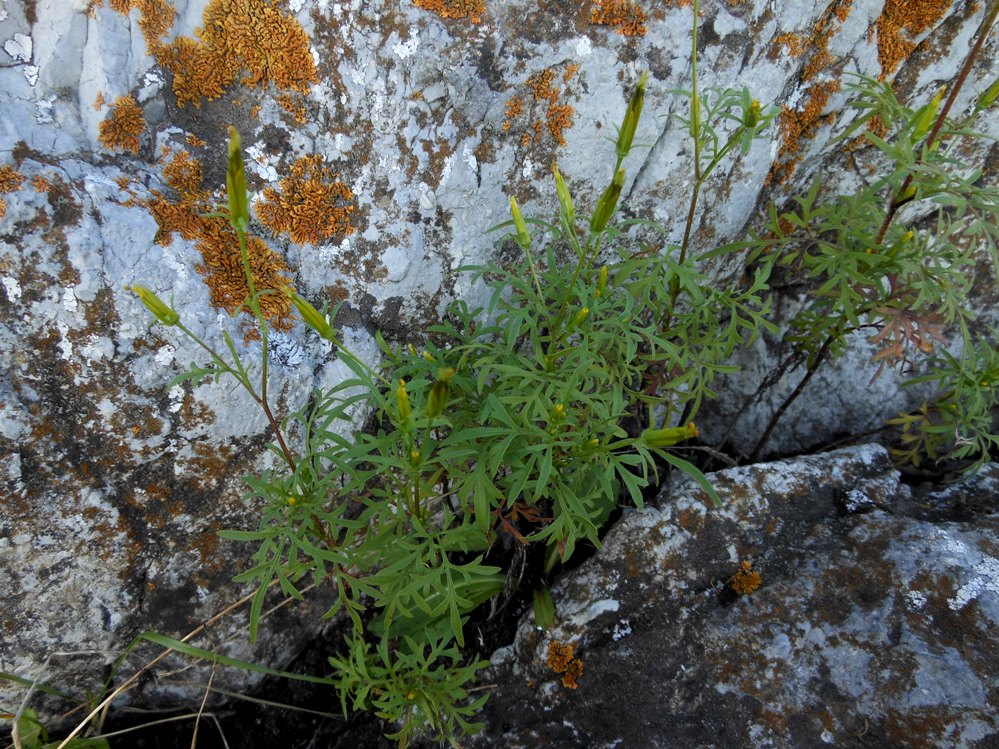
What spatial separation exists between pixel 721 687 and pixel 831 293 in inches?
54.4

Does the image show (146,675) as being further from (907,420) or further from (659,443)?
(907,420)

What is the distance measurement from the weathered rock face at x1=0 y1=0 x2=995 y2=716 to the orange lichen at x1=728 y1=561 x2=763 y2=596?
141 centimetres

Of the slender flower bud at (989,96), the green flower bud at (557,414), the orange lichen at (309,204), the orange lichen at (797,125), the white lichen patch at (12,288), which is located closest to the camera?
the green flower bud at (557,414)

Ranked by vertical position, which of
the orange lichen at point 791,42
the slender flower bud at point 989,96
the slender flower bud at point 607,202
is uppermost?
the orange lichen at point 791,42

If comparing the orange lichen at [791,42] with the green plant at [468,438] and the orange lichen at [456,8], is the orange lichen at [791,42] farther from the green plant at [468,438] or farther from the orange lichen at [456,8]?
the orange lichen at [456,8]

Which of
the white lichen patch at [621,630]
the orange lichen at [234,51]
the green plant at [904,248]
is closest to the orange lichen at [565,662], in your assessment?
the white lichen patch at [621,630]

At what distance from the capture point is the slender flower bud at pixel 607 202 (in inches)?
56.4

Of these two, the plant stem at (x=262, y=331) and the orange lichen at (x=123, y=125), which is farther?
the orange lichen at (x=123, y=125)

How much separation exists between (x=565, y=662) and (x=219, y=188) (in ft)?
6.58

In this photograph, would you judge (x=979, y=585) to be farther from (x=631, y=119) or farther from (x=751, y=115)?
(x=631, y=119)

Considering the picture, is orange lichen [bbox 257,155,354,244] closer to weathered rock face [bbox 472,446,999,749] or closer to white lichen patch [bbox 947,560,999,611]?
weathered rock face [bbox 472,446,999,749]

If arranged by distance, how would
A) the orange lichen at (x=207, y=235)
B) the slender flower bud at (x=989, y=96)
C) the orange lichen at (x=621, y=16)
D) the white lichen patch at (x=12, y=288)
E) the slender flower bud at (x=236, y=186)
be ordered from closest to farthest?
1. the slender flower bud at (x=236, y=186)
2. the slender flower bud at (x=989, y=96)
3. the white lichen patch at (x=12, y=288)
4. the orange lichen at (x=207, y=235)
5. the orange lichen at (x=621, y=16)

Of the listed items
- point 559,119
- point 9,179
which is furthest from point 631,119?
point 9,179

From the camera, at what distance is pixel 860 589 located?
6.82 feet
